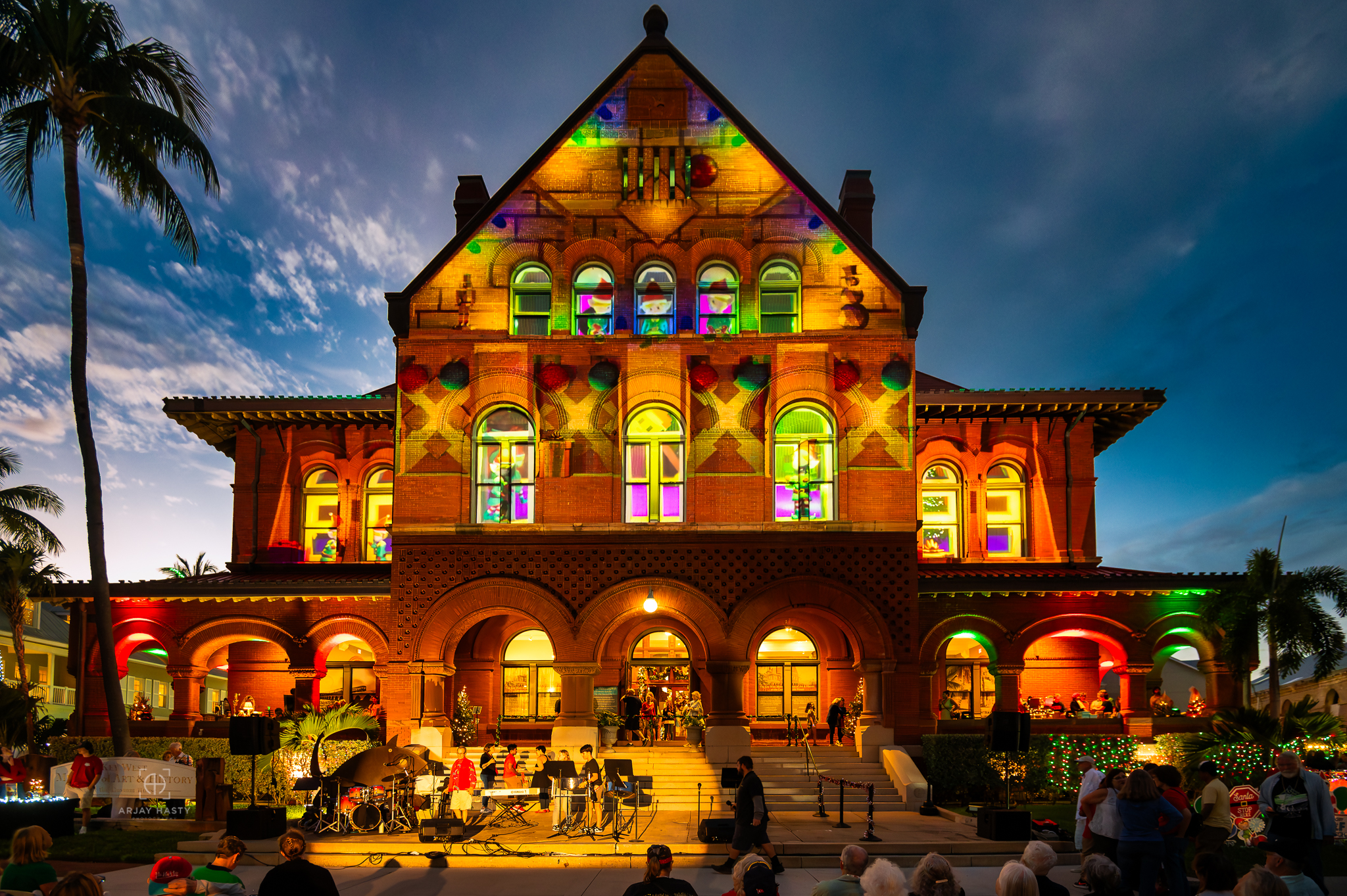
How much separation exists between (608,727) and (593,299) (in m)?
9.71

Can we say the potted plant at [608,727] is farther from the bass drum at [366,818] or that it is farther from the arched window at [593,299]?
the arched window at [593,299]

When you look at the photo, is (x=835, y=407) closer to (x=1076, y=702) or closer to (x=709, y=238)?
(x=709, y=238)

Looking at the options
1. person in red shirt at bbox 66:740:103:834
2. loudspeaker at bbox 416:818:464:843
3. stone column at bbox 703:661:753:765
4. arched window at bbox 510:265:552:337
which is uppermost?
arched window at bbox 510:265:552:337

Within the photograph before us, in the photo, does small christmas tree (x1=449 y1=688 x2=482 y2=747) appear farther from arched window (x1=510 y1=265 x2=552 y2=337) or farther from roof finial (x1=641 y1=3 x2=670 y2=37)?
roof finial (x1=641 y1=3 x2=670 y2=37)

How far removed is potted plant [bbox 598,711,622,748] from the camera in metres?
23.6

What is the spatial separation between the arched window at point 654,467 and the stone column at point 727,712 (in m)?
3.50

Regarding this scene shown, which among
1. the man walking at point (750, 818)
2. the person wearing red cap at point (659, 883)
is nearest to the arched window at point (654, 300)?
the man walking at point (750, 818)

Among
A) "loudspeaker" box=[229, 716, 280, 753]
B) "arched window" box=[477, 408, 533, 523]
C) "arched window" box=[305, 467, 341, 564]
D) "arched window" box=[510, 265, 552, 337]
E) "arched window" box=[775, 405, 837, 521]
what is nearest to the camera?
"loudspeaker" box=[229, 716, 280, 753]

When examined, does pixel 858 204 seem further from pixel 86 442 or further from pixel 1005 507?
pixel 86 442

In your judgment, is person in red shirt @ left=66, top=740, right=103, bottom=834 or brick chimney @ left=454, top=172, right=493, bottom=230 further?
brick chimney @ left=454, top=172, right=493, bottom=230

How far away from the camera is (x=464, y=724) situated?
2430 cm

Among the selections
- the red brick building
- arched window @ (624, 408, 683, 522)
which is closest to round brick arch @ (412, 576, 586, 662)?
the red brick building

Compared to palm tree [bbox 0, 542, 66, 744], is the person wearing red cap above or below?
below

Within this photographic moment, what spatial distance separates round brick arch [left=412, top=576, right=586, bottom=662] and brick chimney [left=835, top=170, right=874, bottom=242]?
10.8 meters
